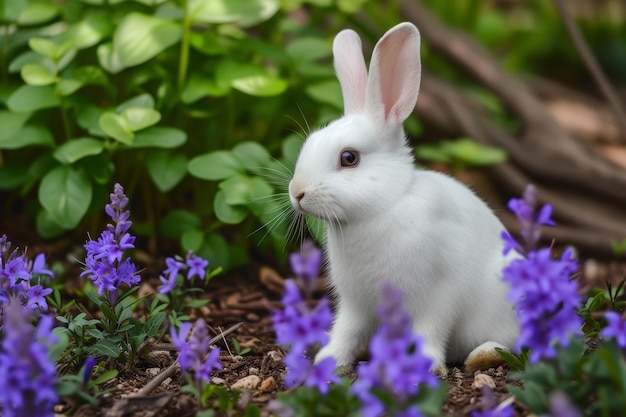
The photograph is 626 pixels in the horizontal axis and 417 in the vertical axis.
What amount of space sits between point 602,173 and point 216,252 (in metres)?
2.91

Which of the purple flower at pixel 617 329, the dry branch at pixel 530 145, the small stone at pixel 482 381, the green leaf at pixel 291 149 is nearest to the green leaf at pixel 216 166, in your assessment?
A: the green leaf at pixel 291 149

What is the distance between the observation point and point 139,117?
3.91 meters

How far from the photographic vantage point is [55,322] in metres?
3.16

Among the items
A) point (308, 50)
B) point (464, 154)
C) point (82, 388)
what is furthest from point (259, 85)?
point (82, 388)

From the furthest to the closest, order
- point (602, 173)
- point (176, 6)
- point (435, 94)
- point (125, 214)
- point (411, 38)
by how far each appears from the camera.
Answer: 1. point (435, 94)
2. point (602, 173)
3. point (176, 6)
4. point (411, 38)
5. point (125, 214)

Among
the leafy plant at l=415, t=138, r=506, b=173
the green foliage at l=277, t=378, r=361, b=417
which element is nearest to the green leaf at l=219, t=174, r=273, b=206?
the green foliage at l=277, t=378, r=361, b=417

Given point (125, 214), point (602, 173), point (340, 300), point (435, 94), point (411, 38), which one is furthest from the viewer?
point (435, 94)

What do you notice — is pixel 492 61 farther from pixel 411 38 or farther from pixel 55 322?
pixel 55 322

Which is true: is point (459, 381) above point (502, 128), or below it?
above

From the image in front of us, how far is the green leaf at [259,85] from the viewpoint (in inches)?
165

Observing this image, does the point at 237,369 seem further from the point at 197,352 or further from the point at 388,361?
the point at 388,361

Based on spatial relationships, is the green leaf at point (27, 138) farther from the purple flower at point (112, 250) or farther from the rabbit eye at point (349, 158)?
the rabbit eye at point (349, 158)

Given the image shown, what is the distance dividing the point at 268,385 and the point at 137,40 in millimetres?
1937

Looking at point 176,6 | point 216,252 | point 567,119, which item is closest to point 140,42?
point 176,6
